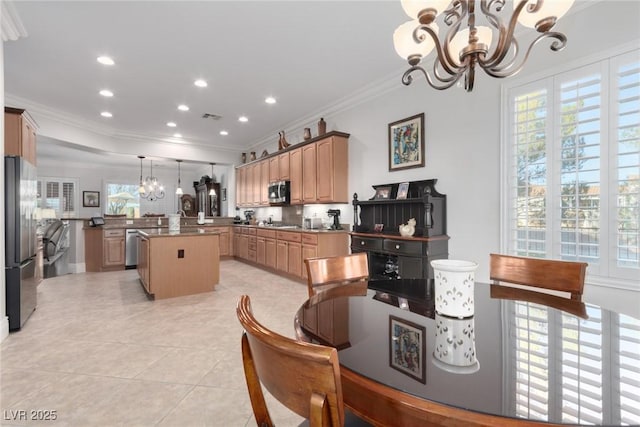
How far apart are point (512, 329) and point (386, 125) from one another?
137 inches

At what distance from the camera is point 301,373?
23.4 inches

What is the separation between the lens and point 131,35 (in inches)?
119

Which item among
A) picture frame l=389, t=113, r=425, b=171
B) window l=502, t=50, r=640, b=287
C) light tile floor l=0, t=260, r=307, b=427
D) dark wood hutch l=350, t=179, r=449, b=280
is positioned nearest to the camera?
light tile floor l=0, t=260, r=307, b=427

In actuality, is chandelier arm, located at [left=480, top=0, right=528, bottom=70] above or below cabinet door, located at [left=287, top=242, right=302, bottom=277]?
above

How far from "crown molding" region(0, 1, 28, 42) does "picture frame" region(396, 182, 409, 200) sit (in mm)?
4128

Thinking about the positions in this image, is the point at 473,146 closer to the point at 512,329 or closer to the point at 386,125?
the point at 386,125

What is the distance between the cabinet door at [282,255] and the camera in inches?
209

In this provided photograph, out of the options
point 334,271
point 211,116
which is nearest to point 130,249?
point 211,116

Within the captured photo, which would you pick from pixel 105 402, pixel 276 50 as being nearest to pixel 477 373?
pixel 105 402

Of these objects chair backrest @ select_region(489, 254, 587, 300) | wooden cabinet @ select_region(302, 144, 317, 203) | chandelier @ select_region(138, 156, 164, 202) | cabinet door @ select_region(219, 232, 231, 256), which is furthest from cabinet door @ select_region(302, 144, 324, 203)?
chandelier @ select_region(138, 156, 164, 202)

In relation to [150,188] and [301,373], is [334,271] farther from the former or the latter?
[150,188]

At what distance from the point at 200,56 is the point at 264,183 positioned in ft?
11.5

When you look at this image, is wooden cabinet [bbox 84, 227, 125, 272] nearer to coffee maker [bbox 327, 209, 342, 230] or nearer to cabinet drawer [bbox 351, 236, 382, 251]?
coffee maker [bbox 327, 209, 342, 230]

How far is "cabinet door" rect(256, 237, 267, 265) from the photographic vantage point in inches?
238
